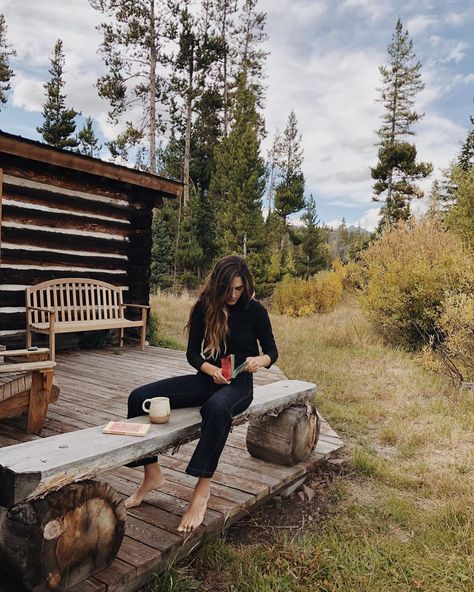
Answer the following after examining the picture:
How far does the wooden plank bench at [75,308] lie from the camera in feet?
21.7

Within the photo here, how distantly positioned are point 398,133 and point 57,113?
19.6 meters

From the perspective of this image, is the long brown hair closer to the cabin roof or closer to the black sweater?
the black sweater

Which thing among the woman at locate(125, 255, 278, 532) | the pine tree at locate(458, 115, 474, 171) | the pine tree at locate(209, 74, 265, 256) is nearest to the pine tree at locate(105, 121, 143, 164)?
the pine tree at locate(209, 74, 265, 256)

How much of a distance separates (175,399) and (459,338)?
5.06 meters

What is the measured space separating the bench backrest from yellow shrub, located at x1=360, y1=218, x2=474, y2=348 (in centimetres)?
484

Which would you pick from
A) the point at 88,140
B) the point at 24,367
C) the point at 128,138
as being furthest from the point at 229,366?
the point at 88,140

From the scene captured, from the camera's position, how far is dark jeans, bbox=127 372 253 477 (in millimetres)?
2574

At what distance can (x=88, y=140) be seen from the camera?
27.3 m

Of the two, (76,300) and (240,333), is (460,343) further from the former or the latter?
(76,300)

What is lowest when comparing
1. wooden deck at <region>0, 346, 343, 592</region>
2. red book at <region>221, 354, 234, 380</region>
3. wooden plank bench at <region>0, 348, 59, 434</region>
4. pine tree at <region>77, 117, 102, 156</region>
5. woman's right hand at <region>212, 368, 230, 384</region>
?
wooden deck at <region>0, 346, 343, 592</region>

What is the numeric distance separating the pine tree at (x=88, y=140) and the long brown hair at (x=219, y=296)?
87.8ft

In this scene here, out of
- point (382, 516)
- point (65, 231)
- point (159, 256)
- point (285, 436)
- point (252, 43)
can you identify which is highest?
point (252, 43)

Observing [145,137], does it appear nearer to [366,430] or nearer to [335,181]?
[366,430]

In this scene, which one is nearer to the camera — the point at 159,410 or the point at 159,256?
the point at 159,410
